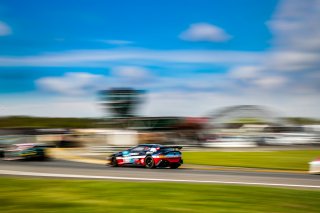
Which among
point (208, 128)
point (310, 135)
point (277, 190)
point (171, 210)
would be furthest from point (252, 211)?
point (208, 128)

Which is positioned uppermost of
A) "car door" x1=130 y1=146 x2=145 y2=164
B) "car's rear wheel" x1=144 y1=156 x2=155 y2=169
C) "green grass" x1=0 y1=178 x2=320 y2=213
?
"car door" x1=130 y1=146 x2=145 y2=164

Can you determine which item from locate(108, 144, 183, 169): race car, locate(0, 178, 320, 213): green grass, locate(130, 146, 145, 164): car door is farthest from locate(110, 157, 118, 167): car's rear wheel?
locate(0, 178, 320, 213): green grass

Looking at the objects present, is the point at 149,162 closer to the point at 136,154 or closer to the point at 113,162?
the point at 136,154

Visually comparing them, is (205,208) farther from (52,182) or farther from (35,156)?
(35,156)

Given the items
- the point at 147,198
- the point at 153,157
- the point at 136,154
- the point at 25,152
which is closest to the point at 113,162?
the point at 136,154

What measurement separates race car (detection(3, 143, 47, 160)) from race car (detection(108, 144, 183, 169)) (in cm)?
724

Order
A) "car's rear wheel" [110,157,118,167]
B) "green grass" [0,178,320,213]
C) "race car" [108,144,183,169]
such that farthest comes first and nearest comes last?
"car's rear wheel" [110,157,118,167] → "race car" [108,144,183,169] → "green grass" [0,178,320,213]

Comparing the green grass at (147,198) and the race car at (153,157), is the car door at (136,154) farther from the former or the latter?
the green grass at (147,198)

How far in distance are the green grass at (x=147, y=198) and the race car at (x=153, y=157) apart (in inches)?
309

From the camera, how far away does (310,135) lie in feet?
172

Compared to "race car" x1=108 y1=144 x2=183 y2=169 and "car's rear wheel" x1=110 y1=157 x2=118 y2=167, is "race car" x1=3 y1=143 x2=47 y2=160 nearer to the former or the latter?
"car's rear wheel" x1=110 y1=157 x2=118 y2=167

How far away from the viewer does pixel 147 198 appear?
938 cm

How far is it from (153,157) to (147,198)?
33.4ft

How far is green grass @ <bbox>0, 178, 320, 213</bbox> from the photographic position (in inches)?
327
